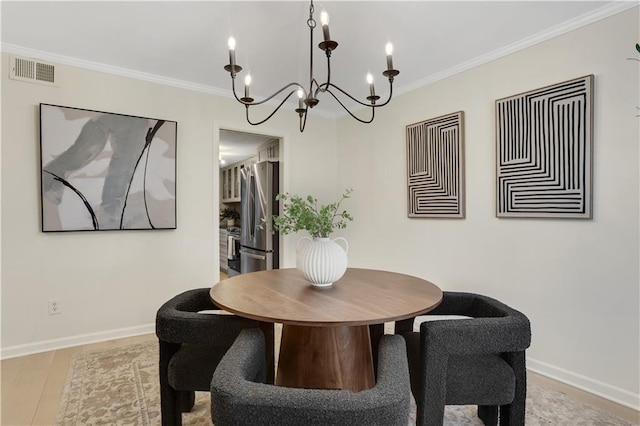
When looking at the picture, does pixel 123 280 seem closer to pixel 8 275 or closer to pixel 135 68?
pixel 8 275

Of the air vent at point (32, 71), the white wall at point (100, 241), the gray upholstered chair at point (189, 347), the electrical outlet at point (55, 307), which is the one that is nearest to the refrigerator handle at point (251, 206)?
the white wall at point (100, 241)

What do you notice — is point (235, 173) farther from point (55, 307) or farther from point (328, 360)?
point (328, 360)

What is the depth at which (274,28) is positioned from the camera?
92.4 inches

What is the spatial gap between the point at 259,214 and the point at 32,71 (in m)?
2.51

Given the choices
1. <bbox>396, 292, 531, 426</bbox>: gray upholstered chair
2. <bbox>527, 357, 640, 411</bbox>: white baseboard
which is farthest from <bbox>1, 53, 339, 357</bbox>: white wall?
<bbox>527, 357, 640, 411</bbox>: white baseboard

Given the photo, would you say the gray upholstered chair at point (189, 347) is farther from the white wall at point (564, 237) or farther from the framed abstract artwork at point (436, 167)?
the framed abstract artwork at point (436, 167)

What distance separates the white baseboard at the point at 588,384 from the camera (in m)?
2.01

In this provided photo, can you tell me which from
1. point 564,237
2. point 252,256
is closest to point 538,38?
point 564,237

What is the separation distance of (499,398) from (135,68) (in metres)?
3.46

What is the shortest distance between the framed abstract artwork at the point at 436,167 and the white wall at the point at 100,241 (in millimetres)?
1569

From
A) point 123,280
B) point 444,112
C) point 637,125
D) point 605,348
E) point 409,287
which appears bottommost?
point 605,348

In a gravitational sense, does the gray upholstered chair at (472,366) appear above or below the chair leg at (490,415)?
above

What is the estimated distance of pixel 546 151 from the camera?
2.36 meters

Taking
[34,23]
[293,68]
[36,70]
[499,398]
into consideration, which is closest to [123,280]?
[36,70]
